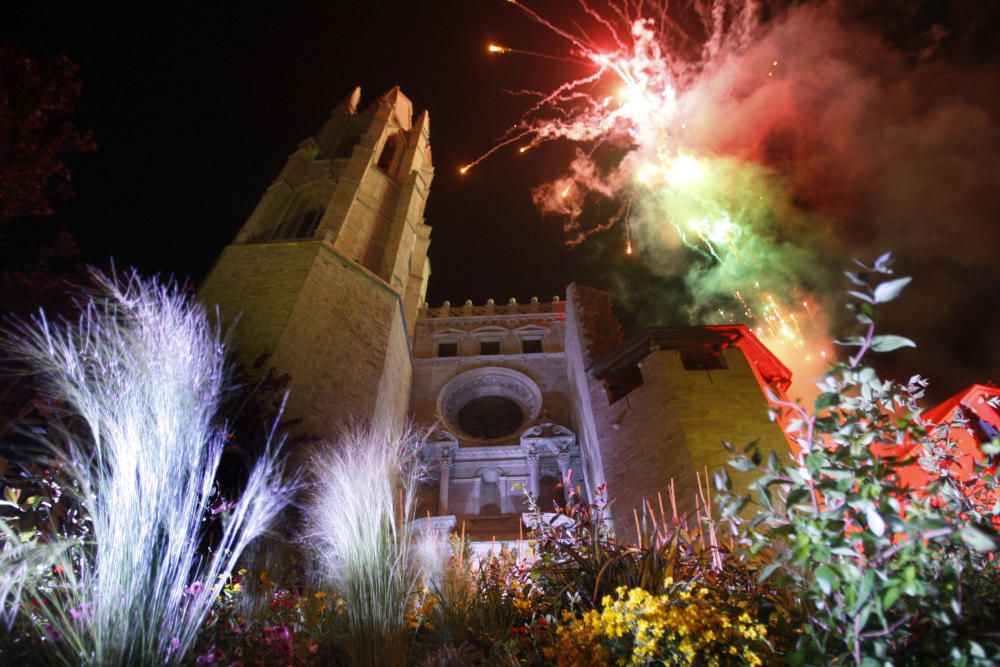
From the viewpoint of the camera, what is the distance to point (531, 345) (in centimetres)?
2148

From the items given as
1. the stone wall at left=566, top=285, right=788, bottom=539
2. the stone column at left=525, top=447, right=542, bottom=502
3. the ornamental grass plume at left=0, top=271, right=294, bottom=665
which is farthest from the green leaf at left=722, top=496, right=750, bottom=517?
the stone column at left=525, top=447, right=542, bottom=502

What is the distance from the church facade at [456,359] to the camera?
10.9 metres

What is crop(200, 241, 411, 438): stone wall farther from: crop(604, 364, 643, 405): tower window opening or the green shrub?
the green shrub

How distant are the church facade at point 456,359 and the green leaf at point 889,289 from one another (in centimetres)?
423

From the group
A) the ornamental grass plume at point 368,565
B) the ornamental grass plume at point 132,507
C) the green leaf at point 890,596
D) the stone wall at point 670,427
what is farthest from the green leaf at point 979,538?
the stone wall at point 670,427

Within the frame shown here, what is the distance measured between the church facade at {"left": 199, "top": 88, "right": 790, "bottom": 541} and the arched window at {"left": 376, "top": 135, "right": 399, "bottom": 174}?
0.30 ft

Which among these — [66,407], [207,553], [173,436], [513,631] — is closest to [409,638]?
[513,631]

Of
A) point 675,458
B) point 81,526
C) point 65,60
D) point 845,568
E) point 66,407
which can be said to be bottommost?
point 845,568

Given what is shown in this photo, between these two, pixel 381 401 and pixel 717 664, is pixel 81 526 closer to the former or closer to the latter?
pixel 717 664

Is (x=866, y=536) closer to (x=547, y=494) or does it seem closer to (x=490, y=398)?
(x=547, y=494)

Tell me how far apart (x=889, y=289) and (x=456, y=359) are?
18.7m

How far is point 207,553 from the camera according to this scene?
25.1 feet

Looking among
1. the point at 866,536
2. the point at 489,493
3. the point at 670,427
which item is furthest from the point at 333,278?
the point at 866,536

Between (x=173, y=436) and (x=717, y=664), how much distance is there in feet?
17.7
